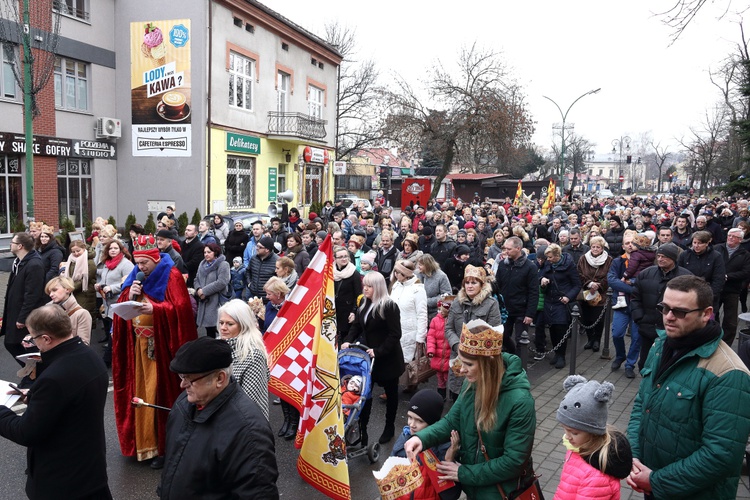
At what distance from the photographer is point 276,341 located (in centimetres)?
523

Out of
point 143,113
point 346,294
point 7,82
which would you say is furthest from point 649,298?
point 143,113

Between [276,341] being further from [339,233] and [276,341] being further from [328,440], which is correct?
[339,233]

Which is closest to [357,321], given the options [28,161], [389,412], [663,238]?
[389,412]

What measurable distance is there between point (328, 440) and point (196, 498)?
7.28ft

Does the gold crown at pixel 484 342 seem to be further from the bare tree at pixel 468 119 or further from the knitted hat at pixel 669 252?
the bare tree at pixel 468 119

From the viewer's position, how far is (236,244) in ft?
40.9

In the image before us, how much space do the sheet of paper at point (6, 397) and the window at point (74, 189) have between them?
19104mm

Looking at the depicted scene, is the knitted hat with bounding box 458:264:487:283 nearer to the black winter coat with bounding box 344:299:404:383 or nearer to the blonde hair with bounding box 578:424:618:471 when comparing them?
the black winter coat with bounding box 344:299:404:383

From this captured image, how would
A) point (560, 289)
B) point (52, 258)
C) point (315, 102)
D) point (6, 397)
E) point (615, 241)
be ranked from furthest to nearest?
point (315, 102), point (615, 241), point (560, 289), point (52, 258), point (6, 397)

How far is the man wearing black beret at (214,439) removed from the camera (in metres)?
2.56

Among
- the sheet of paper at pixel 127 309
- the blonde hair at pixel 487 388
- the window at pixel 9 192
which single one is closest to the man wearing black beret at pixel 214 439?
the blonde hair at pixel 487 388

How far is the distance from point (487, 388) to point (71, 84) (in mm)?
22548

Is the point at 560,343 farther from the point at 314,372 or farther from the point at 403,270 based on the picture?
the point at 314,372

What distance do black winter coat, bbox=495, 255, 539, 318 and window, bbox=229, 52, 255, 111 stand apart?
18.5 m
